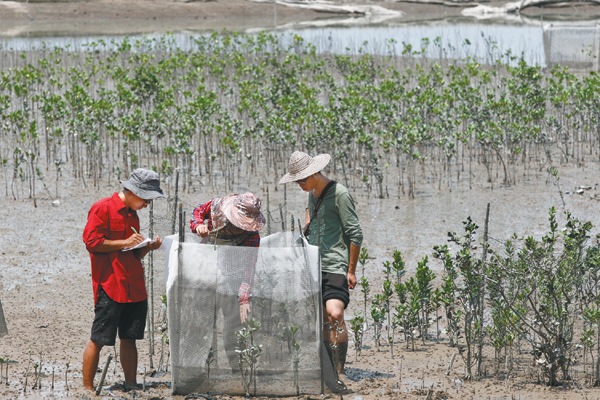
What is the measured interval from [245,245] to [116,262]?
30.3 inches

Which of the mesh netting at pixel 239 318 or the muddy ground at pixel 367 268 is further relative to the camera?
the muddy ground at pixel 367 268

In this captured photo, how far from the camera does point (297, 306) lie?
4.34m

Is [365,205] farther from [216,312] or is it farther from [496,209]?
[216,312]

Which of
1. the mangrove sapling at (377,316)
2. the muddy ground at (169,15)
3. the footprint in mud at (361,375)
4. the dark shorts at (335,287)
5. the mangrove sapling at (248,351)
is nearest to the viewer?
the mangrove sapling at (248,351)

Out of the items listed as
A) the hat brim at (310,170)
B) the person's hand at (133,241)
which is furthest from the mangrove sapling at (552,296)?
the person's hand at (133,241)

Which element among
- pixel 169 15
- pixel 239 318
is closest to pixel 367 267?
pixel 239 318

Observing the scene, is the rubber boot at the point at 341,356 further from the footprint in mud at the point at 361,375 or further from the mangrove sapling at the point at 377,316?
the mangrove sapling at the point at 377,316

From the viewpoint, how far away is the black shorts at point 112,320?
4336 millimetres

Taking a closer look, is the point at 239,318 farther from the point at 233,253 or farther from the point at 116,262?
the point at 116,262

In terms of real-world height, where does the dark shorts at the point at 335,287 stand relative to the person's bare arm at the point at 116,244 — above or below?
below

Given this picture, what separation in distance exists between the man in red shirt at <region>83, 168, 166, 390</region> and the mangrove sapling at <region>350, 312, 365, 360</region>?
1609mm

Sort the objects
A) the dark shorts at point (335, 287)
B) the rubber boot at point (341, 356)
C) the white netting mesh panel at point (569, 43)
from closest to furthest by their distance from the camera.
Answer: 1. the dark shorts at point (335, 287)
2. the rubber boot at point (341, 356)
3. the white netting mesh panel at point (569, 43)

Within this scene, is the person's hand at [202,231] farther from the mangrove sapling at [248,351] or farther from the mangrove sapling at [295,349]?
the mangrove sapling at [295,349]

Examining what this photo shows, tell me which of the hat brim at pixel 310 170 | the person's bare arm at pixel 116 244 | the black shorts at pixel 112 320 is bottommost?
the black shorts at pixel 112 320
